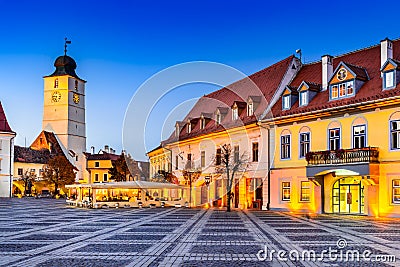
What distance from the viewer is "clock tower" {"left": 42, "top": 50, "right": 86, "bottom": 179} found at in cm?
10062

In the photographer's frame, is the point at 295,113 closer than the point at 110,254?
No

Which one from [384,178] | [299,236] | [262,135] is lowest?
[299,236]

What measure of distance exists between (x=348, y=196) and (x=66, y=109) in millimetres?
78560

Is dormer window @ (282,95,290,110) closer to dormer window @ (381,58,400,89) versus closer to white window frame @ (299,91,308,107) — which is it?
white window frame @ (299,91,308,107)

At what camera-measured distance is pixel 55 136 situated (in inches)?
3907

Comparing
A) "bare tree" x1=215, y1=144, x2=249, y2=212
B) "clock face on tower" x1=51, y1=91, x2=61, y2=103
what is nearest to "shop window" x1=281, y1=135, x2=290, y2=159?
"bare tree" x1=215, y1=144, x2=249, y2=212

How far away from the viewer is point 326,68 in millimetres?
34875

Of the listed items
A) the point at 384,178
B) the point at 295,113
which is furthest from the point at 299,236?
the point at 295,113

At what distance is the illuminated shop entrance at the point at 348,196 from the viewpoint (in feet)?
99.2

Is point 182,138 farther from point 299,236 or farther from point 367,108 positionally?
point 299,236

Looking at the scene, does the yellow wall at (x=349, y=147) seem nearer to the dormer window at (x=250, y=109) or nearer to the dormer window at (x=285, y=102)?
the dormer window at (x=285, y=102)

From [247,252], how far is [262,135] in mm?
24428

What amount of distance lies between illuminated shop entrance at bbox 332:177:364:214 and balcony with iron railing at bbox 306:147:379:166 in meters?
1.79

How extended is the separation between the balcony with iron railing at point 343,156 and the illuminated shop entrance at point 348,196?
70.6 inches
